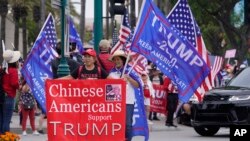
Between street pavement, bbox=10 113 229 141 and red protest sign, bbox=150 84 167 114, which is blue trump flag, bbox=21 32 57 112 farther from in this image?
red protest sign, bbox=150 84 167 114

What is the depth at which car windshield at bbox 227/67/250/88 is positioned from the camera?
2070 centimetres

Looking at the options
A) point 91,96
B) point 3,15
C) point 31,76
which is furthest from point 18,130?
point 3,15

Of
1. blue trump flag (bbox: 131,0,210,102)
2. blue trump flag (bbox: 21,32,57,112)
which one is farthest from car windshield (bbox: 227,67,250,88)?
blue trump flag (bbox: 21,32,57,112)

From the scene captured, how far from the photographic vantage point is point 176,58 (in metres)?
17.6

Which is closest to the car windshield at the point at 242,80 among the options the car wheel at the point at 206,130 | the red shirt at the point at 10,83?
the car wheel at the point at 206,130

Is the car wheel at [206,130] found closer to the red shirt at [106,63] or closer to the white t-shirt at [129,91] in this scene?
the red shirt at [106,63]

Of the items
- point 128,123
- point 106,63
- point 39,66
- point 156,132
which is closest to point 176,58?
point 106,63

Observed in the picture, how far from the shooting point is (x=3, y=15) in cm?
5084

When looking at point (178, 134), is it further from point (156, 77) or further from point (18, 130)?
point (156, 77)

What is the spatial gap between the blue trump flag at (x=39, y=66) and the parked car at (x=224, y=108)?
137 inches

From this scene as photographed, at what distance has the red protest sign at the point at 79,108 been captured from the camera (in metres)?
12.7

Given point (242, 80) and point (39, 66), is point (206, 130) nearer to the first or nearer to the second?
point (242, 80)

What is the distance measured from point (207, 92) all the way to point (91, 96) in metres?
7.82

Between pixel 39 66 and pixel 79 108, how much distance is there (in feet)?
26.8
